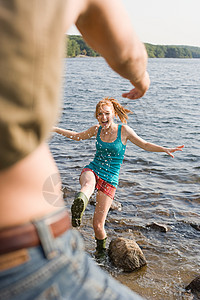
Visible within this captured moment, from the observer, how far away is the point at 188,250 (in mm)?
6305

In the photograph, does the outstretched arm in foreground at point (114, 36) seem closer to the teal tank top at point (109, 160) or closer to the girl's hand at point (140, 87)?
the girl's hand at point (140, 87)

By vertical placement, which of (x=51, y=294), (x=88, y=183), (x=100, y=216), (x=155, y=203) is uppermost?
(x=51, y=294)

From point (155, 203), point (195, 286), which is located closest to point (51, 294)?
point (195, 286)

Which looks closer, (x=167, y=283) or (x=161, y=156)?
(x=167, y=283)

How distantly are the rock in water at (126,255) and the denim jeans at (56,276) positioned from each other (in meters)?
4.56

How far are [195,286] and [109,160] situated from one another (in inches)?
80.5

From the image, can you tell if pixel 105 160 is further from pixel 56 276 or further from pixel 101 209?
pixel 56 276

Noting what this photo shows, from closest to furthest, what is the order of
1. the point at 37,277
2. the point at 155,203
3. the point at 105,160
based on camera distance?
the point at 37,277, the point at 105,160, the point at 155,203

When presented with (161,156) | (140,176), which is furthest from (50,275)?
(161,156)

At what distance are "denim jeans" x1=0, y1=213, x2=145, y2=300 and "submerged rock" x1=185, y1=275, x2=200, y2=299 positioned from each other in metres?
4.20

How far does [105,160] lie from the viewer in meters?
5.91

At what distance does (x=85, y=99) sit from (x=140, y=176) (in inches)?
617

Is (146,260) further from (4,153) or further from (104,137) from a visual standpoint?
(4,153)

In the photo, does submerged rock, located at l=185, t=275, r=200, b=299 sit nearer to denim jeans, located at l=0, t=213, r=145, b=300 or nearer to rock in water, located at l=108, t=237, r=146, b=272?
rock in water, located at l=108, t=237, r=146, b=272
